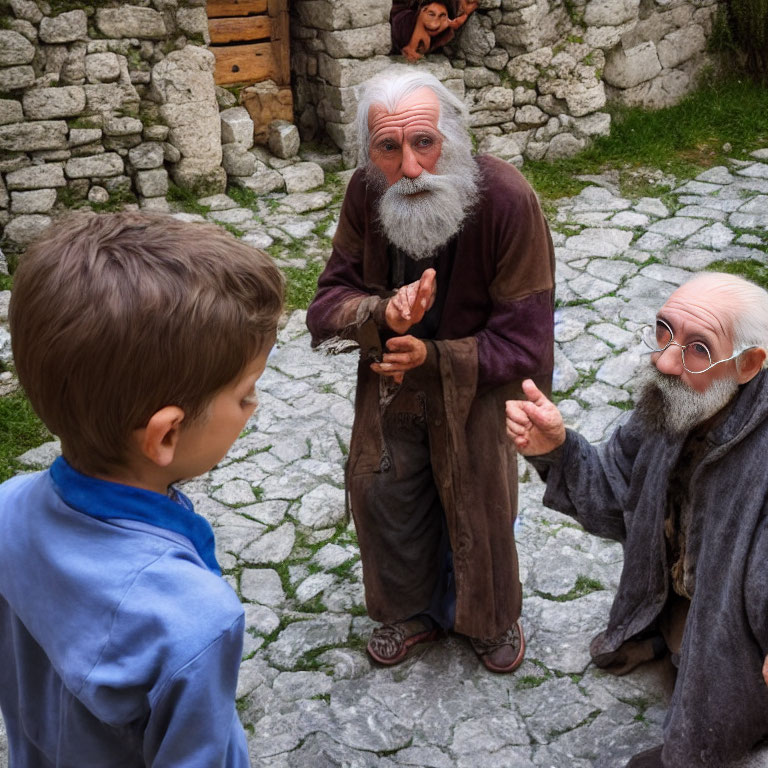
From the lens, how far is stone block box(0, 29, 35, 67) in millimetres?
6262

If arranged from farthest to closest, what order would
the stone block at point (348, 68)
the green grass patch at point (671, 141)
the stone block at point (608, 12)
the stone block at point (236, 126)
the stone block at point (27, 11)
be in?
the stone block at point (608, 12), the green grass patch at point (671, 141), the stone block at point (348, 68), the stone block at point (236, 126), the stone block at point (27, 11)

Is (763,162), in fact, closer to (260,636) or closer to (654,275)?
(654,275)

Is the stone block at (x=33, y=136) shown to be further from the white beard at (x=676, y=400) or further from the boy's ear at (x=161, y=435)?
the boy's ear at (x=161, y=435)

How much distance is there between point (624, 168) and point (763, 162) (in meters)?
1.22

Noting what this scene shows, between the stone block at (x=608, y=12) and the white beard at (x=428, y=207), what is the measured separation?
6.34 metres

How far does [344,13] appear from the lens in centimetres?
749

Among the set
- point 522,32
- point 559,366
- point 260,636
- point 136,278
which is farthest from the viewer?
point 522,32

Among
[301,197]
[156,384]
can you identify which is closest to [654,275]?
[301,197]

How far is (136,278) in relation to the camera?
1.32 meters

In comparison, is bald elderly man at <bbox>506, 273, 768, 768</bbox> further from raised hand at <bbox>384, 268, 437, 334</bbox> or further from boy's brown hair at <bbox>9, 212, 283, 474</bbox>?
boy's brown hair at <bbox>9, 212, 283, 474</bbox>

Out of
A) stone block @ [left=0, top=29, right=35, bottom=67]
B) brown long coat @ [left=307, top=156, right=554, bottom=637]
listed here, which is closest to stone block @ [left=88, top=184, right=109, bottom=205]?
stone block @ [left=0, top=29, right=35, bottom=67]

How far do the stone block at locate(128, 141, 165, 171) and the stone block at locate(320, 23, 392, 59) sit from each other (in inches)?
65.5

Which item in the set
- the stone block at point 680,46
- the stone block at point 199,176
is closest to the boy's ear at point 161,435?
the stone block at point 199,176

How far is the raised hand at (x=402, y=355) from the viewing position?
281 centimetres
